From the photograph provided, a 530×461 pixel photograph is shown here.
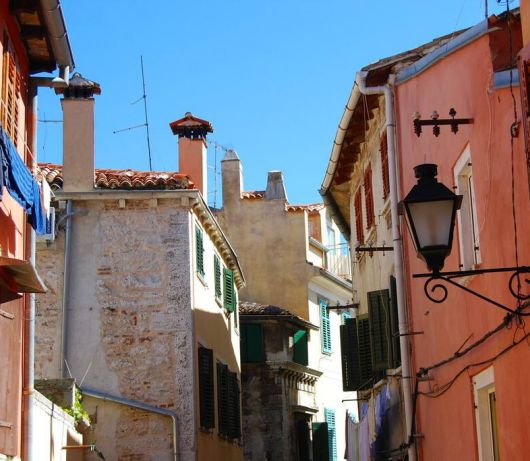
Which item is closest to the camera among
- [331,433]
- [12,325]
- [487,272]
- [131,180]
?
[487,272]

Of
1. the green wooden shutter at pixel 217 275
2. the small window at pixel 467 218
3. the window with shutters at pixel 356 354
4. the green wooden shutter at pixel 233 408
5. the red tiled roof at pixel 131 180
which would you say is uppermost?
the red tiled roof at pixel 131 180

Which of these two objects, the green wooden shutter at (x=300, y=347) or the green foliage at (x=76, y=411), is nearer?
the green foliage at (x=76, y=411)

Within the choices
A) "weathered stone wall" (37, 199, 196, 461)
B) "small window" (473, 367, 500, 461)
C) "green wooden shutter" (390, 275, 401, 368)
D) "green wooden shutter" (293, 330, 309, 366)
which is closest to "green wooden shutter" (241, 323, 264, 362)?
"green wooden shutter" (293, 330, 309, 366)

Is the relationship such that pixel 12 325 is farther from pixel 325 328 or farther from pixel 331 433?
pixel 331 433

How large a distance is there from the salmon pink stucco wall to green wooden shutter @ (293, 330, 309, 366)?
18.7m

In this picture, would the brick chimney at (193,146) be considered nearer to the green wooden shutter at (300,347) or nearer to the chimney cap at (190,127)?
the chimney cap at (190,127)

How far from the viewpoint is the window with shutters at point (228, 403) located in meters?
24.6

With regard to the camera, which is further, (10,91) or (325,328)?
(325,328)

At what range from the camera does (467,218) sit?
11.8m

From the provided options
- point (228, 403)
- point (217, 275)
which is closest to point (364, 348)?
point (228, 403)

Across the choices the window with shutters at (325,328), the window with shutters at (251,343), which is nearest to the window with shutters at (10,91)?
the window with shutters at (251,343)

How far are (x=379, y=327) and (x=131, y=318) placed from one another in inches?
239

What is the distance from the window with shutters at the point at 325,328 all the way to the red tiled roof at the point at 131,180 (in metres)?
14.9

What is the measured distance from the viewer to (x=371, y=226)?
1984cm
